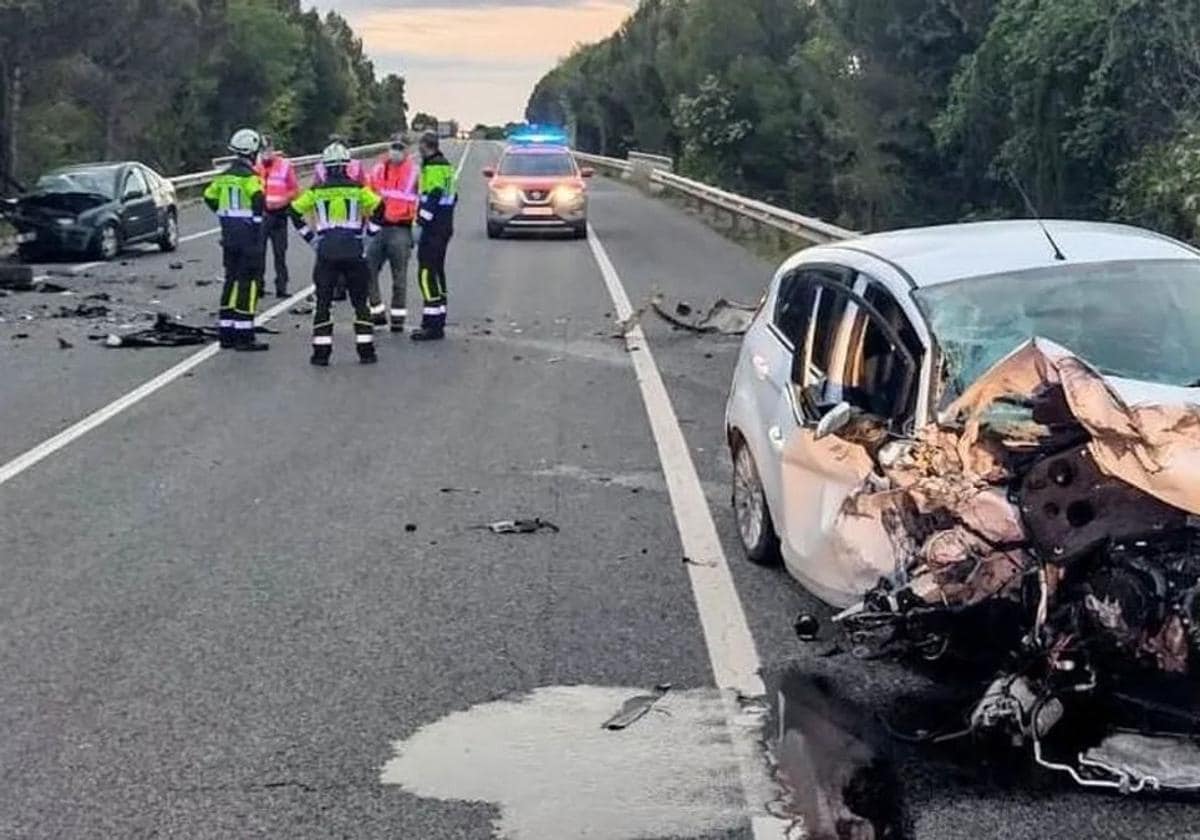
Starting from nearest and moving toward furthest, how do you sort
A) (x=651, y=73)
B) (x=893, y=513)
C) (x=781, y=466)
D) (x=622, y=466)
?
(x=893, y=513), (x=781, y=466), (x=622, y=466), (x=651, y=73)

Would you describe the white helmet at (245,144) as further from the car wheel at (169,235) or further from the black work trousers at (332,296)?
the car wheel at (169,235)

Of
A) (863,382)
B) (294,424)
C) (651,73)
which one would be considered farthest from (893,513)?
(651,73)

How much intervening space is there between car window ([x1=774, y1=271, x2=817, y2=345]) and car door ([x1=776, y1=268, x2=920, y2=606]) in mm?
132

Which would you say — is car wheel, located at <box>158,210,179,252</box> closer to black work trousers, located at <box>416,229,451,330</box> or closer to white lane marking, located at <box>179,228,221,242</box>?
white lane marking, located at <box>179,228,221,242</box>

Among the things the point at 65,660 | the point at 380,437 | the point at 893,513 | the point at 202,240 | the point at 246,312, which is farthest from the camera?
the point at 202,240

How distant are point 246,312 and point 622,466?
6.60m

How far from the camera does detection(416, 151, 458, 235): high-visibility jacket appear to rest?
17.0m

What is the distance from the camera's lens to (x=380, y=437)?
11812 millimetres

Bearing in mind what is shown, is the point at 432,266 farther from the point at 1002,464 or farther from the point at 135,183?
the point at 135,183

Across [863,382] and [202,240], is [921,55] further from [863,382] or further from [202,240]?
[863,382]

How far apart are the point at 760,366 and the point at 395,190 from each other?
930 cm

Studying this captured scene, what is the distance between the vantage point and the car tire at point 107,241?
86.6 ft

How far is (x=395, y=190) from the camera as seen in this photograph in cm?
1711

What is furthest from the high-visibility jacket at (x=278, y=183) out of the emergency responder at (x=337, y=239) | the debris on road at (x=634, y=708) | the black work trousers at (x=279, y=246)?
the debris on road at (x=634, y=708)
